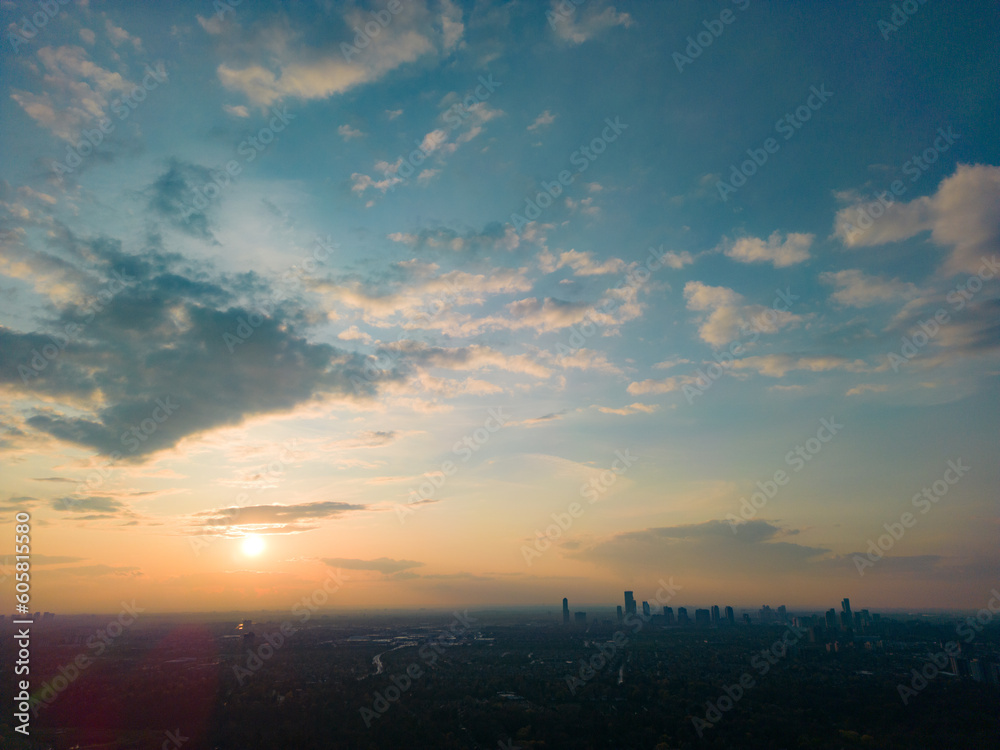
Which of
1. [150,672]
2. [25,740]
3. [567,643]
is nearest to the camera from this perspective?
[25,740]

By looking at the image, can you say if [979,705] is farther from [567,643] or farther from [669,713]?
[567,643]

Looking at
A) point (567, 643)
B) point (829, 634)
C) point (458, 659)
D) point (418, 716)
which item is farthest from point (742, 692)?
point (829, 634)

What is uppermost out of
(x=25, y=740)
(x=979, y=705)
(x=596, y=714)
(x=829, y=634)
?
(x=25, y=740)

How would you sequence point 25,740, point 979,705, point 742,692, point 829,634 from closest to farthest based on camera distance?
point 25,740
point 979,705
point 742,692
point 829,634

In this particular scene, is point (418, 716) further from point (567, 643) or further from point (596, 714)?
point (567, 643)

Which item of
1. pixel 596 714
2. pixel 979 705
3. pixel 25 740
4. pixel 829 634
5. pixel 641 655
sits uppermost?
pixel 25 740

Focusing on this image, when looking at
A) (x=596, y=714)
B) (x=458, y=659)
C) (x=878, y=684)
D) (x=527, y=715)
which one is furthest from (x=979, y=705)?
(x=458, y=659)

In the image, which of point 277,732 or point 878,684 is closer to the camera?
point 277,732

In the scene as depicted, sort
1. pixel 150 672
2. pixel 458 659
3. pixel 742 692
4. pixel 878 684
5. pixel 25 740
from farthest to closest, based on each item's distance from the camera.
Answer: pixel 458 659 < pixel 150 672 < pixel 878 684 < pixel 742 692 < pixel 25 740

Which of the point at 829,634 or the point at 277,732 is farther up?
the point at 277,732
